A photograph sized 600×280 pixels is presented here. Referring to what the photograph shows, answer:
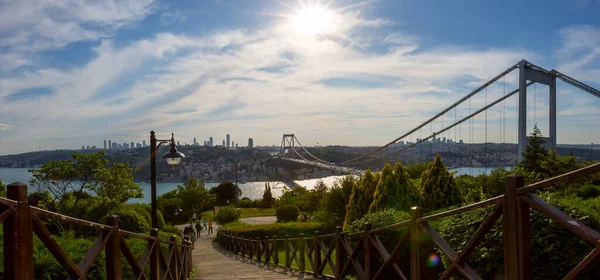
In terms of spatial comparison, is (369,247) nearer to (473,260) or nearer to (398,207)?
(473,260)

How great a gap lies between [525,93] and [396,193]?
16.3 meters

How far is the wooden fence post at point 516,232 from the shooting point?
2.43m

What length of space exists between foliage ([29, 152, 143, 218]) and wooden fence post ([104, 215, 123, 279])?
523 inches

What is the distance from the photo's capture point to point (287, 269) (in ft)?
34.0

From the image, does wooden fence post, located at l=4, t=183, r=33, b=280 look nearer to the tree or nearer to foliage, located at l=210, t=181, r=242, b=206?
the tree

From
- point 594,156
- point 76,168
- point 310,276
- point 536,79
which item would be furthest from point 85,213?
point 594,156

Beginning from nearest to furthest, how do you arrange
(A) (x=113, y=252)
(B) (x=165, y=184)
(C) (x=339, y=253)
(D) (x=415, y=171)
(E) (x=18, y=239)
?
(E) (x=18, y=239) → (A) (x=113, y=252) → (C) (x=339, y=253) → (D) (x=415, y=171) → (B) (x=165, y=184)

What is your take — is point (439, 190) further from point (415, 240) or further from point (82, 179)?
point (82, 179)

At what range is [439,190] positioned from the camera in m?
12.5

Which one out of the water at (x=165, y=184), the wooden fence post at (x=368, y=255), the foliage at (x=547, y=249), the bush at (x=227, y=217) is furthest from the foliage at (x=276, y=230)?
the foliage at (x=547, y=249)

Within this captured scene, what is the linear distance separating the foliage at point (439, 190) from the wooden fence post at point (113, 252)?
9.95 m

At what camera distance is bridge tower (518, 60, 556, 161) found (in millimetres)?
23031

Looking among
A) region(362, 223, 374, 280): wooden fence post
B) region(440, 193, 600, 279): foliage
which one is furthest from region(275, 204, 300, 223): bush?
region(440, 193, 600, 279): foliage

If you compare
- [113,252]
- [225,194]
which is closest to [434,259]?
[113,252]
